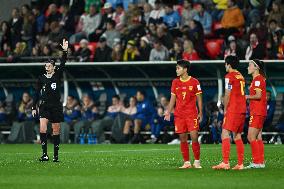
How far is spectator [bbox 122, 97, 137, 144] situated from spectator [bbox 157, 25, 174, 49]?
210 cm

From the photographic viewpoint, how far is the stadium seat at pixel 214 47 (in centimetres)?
2945

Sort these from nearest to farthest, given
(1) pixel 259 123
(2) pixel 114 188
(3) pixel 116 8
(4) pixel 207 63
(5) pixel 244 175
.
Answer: (2) pixel 114 188 < (5) pixel 244 175 < (1) pixel 259 123 < (4) pixel 207 63 < (3) pixel 116 8

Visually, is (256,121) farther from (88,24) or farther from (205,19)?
(88,24)

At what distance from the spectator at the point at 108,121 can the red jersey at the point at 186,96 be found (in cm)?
1391

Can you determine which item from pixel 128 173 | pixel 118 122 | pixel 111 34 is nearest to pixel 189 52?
pixel 118 122

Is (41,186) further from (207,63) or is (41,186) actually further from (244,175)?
(207,63)

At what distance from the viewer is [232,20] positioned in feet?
97.4

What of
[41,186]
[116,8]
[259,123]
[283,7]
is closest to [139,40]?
[116,8]

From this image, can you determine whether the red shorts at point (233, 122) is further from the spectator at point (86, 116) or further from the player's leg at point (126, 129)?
the spectator at point (86, 116)

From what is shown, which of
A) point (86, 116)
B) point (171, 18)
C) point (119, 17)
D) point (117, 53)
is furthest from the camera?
point (119, 17)

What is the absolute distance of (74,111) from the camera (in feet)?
104

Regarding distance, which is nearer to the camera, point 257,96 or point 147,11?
point 257,96

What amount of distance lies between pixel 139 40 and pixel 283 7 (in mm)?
4867

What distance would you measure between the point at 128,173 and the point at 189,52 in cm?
1391
